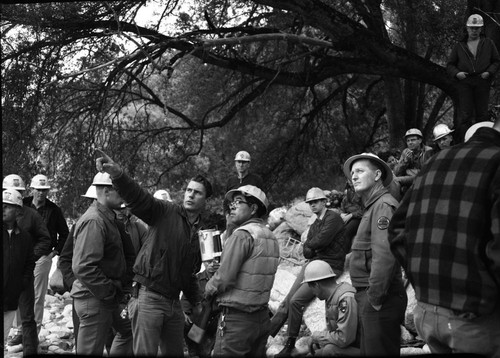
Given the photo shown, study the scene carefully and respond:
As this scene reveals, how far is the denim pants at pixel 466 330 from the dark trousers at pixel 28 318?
19.5ft

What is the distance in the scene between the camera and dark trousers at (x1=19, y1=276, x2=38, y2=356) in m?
8.92

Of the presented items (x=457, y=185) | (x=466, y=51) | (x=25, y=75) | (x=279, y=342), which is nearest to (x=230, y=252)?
(x=457, y=185)

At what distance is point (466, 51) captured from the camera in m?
11.0

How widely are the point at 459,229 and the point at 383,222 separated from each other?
5.99ft

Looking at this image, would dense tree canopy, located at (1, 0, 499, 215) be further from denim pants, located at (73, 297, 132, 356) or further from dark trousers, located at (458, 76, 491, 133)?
denim pants, located at (73, 297, 132, 356)

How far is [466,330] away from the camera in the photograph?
400 centimetres

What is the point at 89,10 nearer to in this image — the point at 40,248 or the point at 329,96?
the point at 40,248

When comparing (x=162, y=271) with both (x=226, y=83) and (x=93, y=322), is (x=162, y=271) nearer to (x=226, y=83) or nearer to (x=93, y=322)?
(x=93, y=322)

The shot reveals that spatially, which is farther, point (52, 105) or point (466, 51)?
point (52, 105)

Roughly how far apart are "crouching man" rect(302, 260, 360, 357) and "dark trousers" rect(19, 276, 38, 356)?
4129 mm

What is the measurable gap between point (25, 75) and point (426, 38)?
7.77m

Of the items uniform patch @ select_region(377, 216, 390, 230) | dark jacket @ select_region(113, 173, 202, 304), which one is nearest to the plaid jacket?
uniform patch @ select_region(377, 216, 390, 230)

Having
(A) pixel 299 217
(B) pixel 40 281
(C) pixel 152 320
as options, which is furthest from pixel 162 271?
(A) pixel 299 217

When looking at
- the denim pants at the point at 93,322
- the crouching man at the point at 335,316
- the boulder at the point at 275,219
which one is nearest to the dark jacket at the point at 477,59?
the boulder at the point at 275,219
